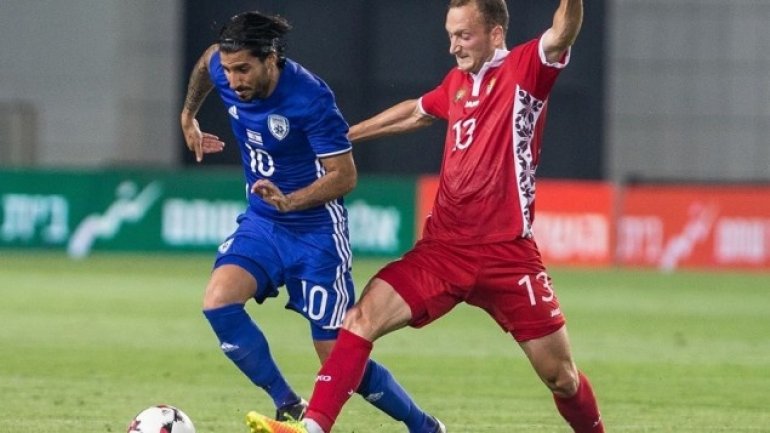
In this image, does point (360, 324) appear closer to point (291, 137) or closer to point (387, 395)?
point (387, 395)

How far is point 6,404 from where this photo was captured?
1032cm

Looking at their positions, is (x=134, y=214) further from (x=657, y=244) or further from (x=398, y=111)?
(x=398, y=111)

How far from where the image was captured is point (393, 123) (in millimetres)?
8820

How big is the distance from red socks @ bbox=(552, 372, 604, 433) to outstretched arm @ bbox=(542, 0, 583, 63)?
58.2 inches

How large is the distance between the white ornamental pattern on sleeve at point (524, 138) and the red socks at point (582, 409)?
76cm

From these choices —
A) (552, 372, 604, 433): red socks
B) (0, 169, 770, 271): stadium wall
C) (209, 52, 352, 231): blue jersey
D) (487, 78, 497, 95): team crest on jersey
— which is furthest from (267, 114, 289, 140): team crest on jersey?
(0, 169, 770, 271): stadium wall

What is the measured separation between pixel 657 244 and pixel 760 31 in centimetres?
761

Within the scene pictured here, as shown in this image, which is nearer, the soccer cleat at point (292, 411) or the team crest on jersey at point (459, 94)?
the team crest on jersey at point (459, 94)

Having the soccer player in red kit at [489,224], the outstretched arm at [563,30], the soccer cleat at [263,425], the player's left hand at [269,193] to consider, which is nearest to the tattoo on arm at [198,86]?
the player's left hand at [269,193]

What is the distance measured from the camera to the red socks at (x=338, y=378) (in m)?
7.82

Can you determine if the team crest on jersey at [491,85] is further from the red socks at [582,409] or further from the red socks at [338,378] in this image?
the red socks at [582,409]

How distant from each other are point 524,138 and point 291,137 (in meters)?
1.15

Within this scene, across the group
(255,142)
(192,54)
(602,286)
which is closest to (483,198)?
(255,142)

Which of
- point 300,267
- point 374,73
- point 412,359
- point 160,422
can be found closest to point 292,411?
point 300,267
